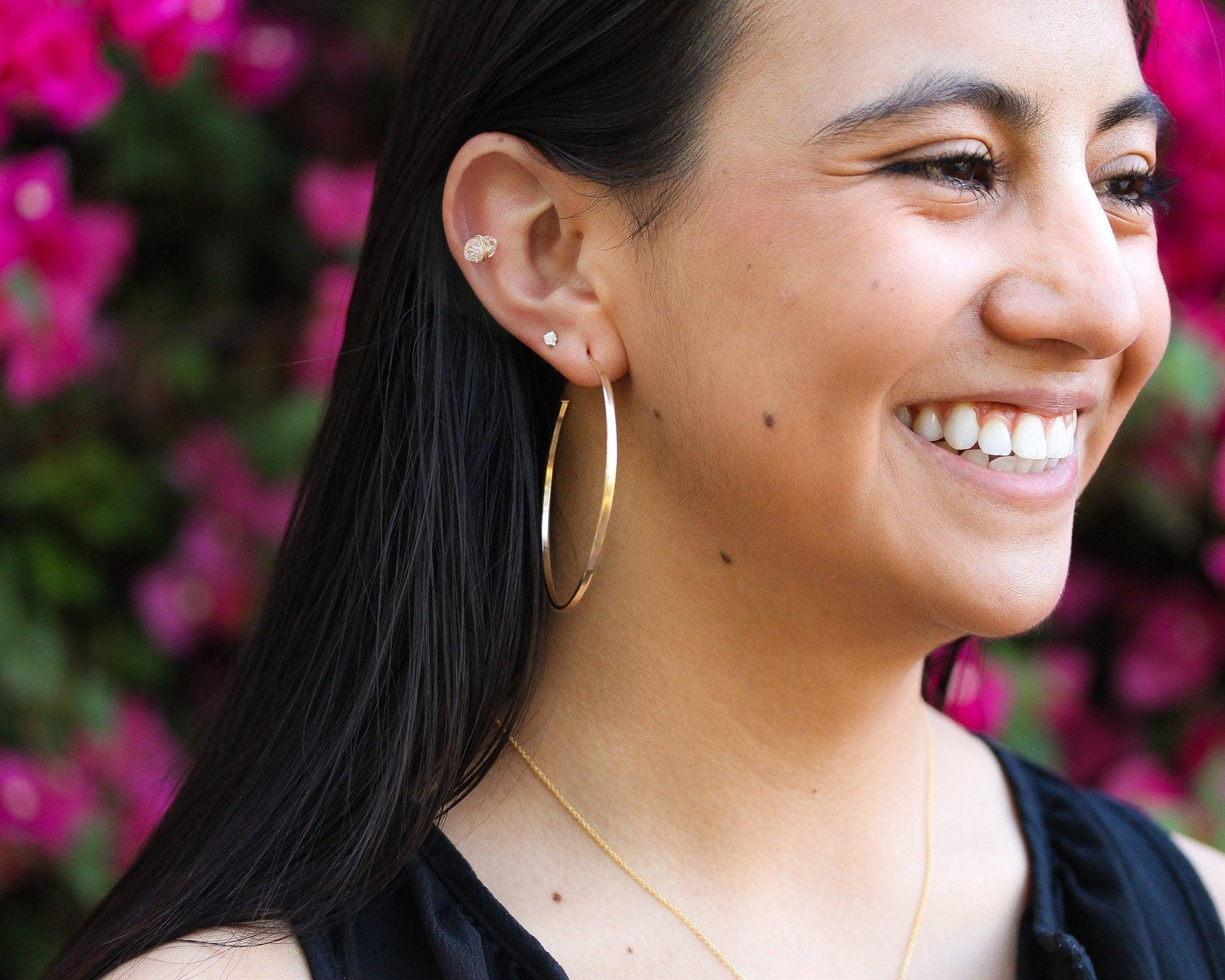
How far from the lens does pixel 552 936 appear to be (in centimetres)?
153

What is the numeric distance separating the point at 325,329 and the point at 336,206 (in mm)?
249

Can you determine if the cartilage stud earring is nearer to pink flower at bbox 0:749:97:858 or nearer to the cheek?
the cheek

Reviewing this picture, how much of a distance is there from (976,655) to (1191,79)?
44.0 inches

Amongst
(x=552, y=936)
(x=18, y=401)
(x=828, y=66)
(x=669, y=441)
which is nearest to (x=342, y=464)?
(x=669, y=441)

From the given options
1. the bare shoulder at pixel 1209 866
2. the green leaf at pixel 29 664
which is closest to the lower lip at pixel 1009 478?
the bare shoulder at pixel 1209 866

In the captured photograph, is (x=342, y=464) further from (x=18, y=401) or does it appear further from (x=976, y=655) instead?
(x=976, y=655)

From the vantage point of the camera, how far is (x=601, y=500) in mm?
1618

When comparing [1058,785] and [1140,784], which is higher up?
[1058,785]

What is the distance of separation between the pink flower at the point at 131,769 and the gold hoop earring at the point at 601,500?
3.08 ft

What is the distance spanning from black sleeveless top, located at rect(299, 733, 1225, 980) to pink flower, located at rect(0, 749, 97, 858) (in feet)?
3.09

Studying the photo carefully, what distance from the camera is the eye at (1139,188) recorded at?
5.12 feet

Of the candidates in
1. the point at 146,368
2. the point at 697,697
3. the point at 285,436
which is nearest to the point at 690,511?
the point at 697,697

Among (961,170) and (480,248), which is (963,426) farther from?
(480,248)

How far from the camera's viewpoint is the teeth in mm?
1420
